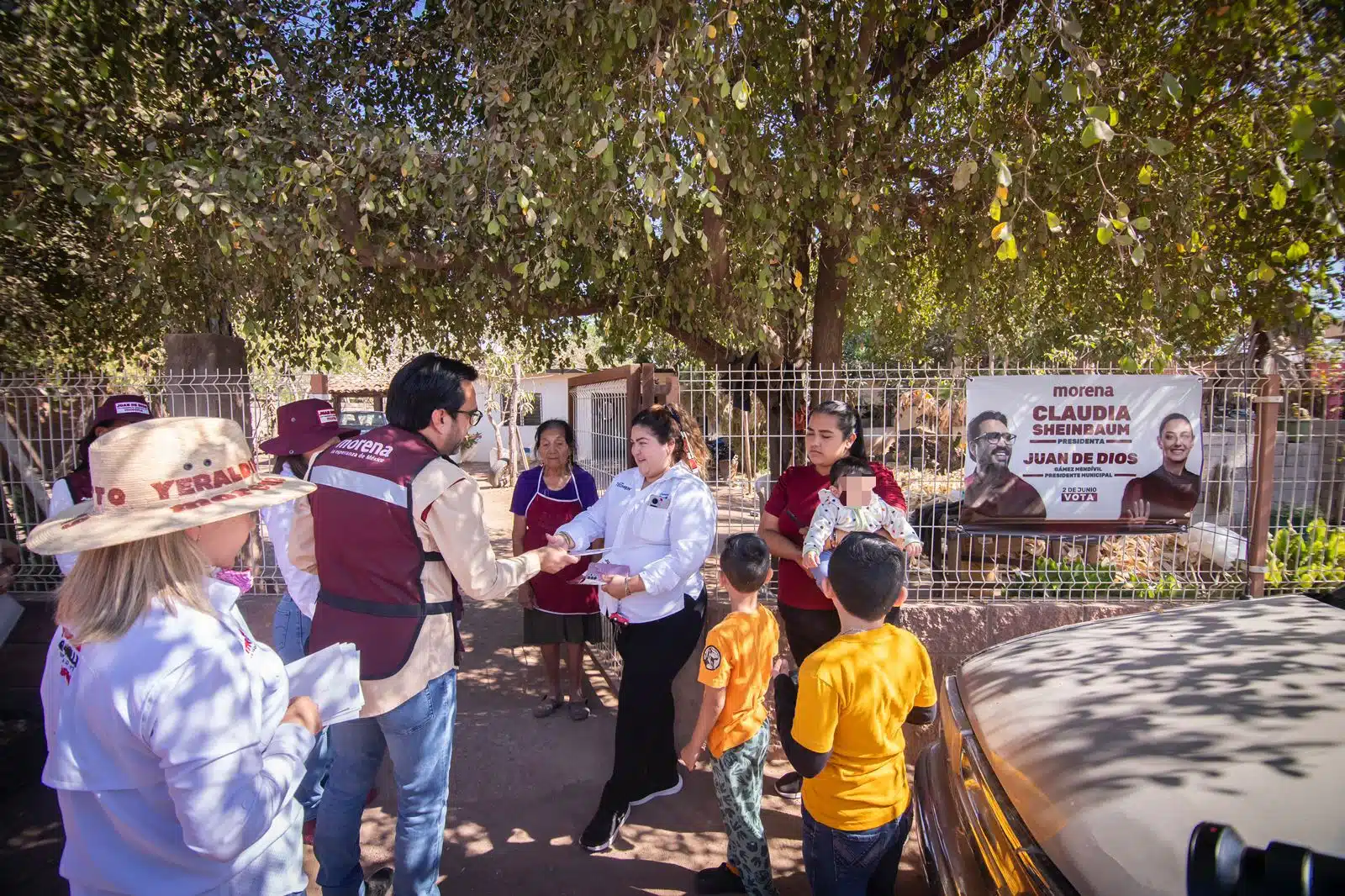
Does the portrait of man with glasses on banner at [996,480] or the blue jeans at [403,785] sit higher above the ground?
the portrait of man with glasses on banner at [996,480]

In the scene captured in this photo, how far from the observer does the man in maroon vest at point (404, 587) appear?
235 centimetres

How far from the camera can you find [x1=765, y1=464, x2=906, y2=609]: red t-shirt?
11.6 feet

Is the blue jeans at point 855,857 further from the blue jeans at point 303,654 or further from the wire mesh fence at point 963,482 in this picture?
A: the blue jeans at point 303,654

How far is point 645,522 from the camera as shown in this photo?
3.27 meters

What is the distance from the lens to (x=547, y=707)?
482cm

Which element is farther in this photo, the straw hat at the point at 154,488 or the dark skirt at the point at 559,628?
the dark skirt at the point at 559,628

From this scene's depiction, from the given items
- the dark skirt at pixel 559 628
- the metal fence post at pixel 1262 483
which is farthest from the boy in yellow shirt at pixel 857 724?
the metal fence post at pixel 1262 483

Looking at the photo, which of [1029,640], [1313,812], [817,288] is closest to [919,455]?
[1029,640]

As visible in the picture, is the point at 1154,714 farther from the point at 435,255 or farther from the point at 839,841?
the point at 435,255

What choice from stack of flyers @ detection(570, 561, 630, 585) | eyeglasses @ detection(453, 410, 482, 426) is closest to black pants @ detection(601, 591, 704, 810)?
stack of flyers @ detection(570, 561, 630, 585)

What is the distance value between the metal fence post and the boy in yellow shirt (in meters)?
3.40

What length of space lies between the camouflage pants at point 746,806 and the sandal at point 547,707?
7.02 feet

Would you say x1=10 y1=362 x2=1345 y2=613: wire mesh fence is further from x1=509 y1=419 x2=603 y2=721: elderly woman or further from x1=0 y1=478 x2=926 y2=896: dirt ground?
x1=0 y1=478 x2=926 y2=896: dirt ground

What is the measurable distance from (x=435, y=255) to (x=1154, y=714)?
4.96m
